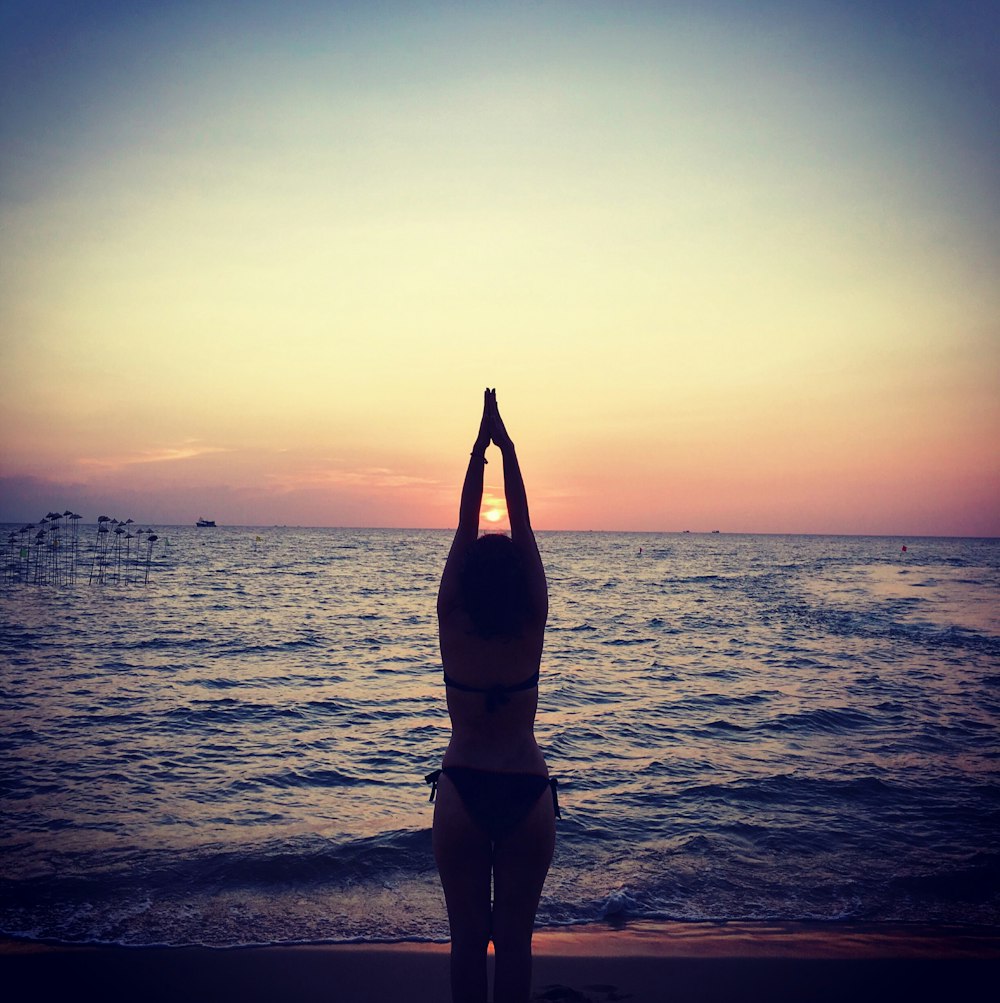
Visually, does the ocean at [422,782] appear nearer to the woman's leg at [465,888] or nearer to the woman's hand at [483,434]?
the woman's leg at [465,888]

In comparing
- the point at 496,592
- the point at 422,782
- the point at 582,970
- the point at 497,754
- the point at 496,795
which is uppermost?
the point at 496,592

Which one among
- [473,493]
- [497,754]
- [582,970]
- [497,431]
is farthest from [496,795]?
[582,970]

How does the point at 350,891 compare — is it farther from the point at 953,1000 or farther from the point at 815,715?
the point at 815,715

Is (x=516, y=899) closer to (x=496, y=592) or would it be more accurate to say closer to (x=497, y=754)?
(x=497, y=754)

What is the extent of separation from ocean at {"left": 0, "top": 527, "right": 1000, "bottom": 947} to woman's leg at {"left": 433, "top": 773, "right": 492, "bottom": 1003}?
3229mm

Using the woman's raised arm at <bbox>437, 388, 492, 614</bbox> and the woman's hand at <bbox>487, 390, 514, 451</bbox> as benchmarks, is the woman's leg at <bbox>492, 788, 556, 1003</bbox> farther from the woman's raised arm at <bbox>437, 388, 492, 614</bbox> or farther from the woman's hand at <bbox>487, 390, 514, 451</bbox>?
the woman's hand at <bbox>487, 390, 514, 451</bbox>

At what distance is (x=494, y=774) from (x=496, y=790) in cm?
7

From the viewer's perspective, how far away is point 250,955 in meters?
5.46

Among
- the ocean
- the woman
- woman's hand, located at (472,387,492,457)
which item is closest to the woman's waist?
the woman

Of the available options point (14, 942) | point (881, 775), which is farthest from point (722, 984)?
point (881, 775)

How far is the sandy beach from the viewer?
16.5 feet

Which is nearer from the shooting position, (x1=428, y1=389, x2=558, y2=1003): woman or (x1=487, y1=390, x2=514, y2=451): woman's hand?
(x1=428, y1=389, x2=558, y2=1003): woman

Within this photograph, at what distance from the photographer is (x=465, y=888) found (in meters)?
3.10

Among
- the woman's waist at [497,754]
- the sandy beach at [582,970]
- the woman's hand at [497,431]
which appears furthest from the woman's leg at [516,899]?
the sandy beach at [582,970]
